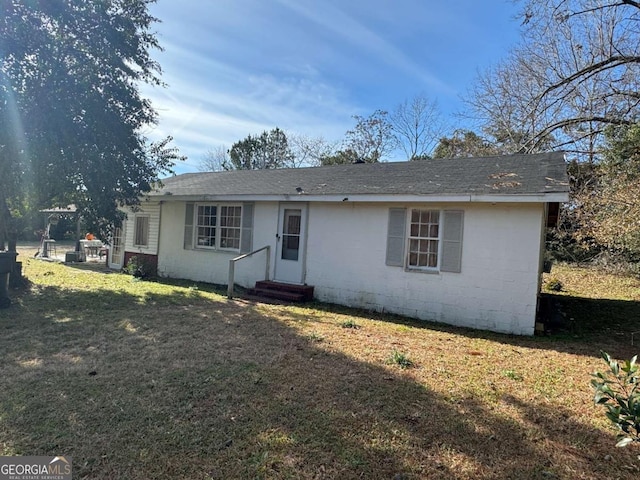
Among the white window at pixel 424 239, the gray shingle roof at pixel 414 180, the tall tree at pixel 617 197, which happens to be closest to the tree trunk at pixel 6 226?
the gray shingle roof at pixel 414 180

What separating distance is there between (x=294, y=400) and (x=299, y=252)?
625cm

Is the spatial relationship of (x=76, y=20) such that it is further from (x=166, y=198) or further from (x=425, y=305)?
(x=425, y=305)

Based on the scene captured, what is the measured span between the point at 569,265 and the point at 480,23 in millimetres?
11363

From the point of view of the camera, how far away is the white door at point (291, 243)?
31.9 ft

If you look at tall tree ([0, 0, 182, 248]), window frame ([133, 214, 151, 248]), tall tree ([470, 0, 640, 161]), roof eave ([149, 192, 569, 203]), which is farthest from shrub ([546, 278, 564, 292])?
window frame ([133, 214, 151, 248])

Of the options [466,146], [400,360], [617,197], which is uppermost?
[466,146]

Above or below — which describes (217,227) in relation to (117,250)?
above

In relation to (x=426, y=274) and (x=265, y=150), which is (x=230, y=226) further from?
(x=265, y=150)

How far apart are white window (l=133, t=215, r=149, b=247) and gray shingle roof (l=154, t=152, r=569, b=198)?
1.43m

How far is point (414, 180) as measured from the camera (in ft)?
29.1

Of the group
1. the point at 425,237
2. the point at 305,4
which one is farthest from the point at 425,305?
the point at 305,4

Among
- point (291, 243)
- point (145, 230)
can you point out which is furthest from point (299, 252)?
point (145, 230)

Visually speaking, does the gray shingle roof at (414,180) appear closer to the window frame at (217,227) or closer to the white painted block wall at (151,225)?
the window frame at (217,227)

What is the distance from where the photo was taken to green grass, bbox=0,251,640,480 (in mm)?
2775
